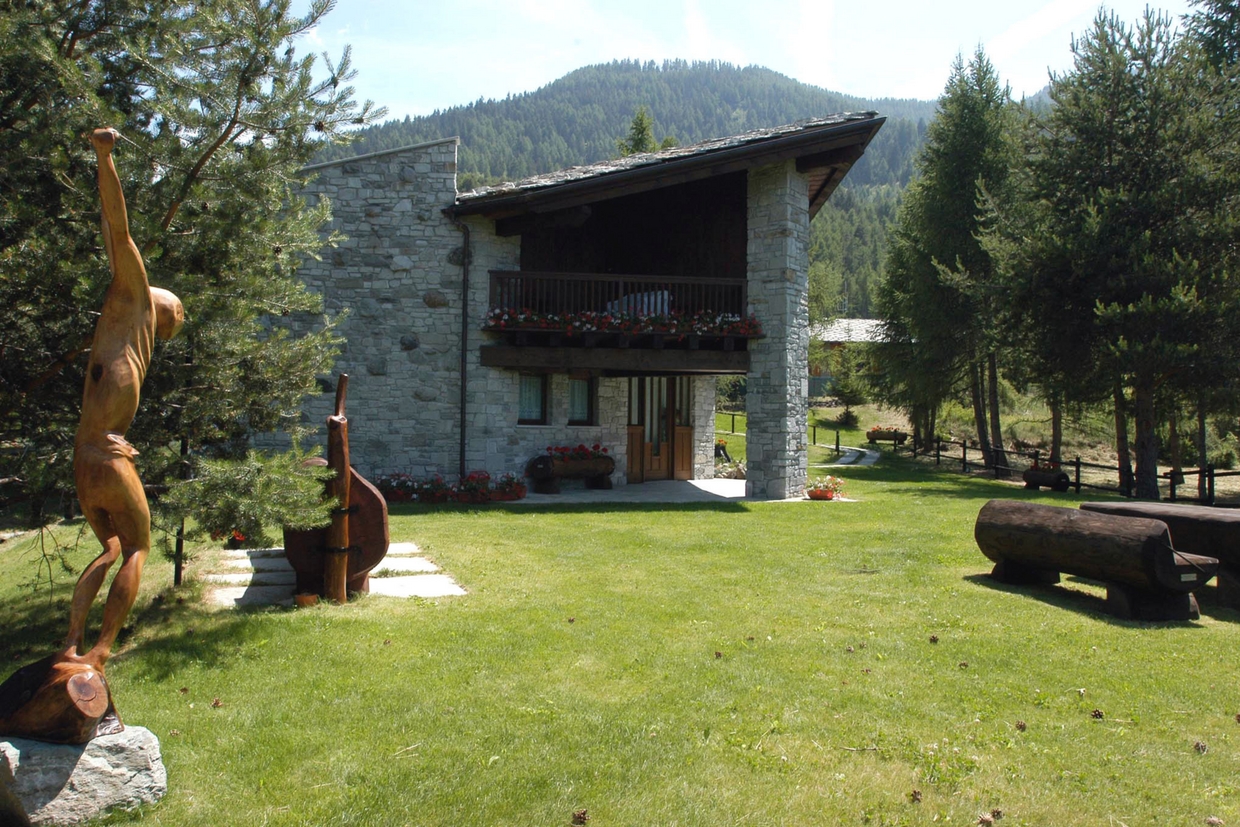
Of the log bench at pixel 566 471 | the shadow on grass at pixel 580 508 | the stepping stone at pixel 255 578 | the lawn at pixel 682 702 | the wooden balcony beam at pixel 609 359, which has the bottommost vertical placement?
the lawn at pixel 682 702

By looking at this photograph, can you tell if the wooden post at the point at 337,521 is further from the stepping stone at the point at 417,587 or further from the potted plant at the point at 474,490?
the potted plant at the point at 474,490

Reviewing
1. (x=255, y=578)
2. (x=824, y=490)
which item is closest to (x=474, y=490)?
(x=824, y=490)

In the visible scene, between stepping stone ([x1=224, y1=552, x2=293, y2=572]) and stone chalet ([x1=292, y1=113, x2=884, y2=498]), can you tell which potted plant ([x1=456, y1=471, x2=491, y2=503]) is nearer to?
stone chalet ([x1=292, y1=113, x2=884, y2=498])

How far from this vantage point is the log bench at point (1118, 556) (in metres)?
6.58

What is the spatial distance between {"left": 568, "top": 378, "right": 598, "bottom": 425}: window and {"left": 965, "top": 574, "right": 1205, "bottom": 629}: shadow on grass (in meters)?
9.87

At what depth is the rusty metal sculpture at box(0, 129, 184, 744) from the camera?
11.6 ft

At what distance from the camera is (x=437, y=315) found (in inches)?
602

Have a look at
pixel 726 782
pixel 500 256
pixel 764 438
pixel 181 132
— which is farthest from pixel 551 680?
pixel 500 256

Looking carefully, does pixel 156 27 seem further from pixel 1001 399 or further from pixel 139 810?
pixel 1001 399

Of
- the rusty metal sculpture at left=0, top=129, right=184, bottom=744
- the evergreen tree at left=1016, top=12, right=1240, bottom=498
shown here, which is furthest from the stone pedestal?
the evergreen tree at left=1016, top=12, right=1240, bottom=498

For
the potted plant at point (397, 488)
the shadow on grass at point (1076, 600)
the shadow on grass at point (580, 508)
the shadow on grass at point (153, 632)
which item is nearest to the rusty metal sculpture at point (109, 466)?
the shadow on grass at point (153, 632)

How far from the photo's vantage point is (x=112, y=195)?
12.0ft

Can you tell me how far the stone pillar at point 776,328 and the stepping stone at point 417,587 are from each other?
8.43 m

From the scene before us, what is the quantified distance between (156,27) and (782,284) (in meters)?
11.2
